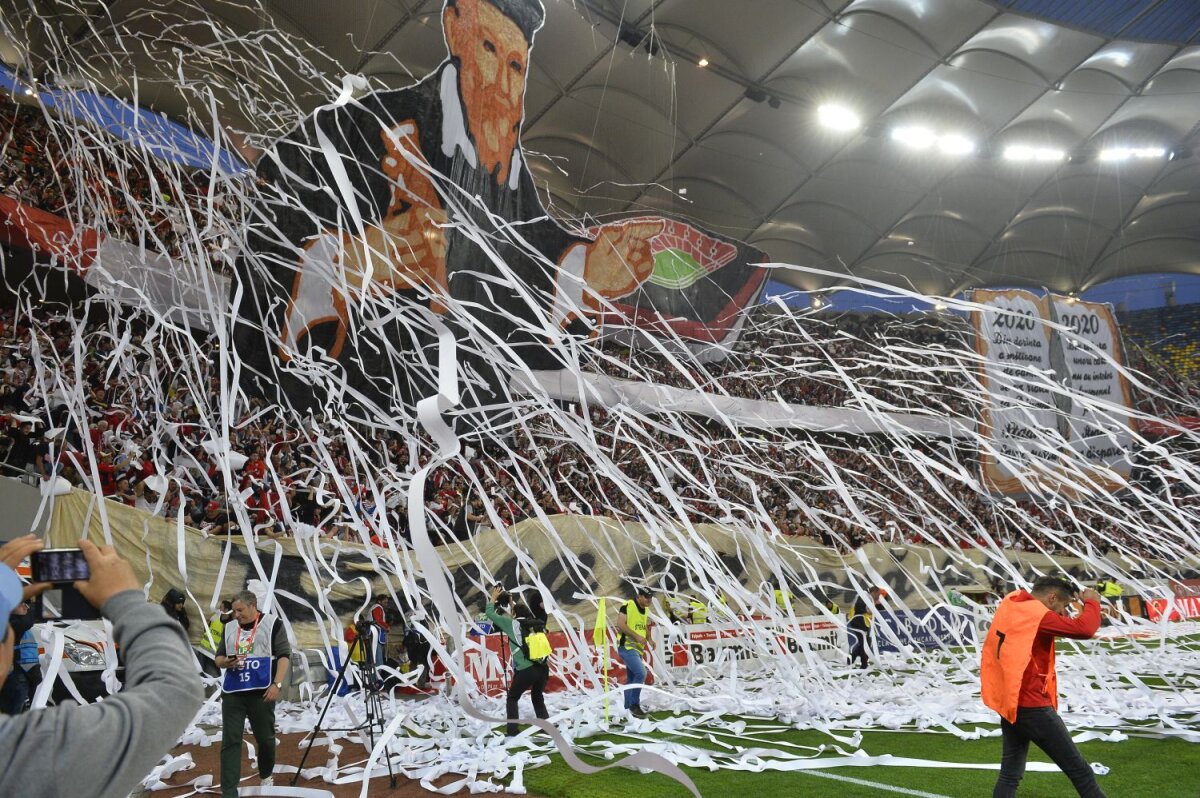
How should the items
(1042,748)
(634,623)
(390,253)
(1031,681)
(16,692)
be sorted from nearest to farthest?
(1042,748) → (1031,681) → (16,692) → (390,253) → (634,623)

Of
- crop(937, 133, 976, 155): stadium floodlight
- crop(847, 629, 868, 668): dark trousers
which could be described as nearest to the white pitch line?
crop(847, 629, 868, 668): dark trousers

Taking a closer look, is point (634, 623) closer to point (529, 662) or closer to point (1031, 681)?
point (529, 662)

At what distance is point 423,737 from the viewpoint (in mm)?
8562

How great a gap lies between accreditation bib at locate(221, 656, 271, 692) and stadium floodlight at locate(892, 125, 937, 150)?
2983 centimetres

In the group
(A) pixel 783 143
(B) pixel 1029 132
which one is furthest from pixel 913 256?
(A) pixel 783 143

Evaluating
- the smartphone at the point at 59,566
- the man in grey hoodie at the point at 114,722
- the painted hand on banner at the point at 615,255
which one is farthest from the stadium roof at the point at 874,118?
the man in grey hoodie at the point at 114,722

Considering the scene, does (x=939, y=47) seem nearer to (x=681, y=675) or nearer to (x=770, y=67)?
(x=770, y=67)

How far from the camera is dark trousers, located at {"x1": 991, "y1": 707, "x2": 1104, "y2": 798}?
4574mm

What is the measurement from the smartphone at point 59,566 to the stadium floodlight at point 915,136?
32.8 m

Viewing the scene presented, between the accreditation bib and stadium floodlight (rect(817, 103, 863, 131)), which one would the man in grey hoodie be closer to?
the accreditation bib

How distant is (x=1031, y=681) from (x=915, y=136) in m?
30.4

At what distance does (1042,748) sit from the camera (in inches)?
181

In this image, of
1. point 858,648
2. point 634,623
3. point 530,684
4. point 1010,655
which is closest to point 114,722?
point 1010,655

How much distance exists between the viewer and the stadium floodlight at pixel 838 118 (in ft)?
97.2
